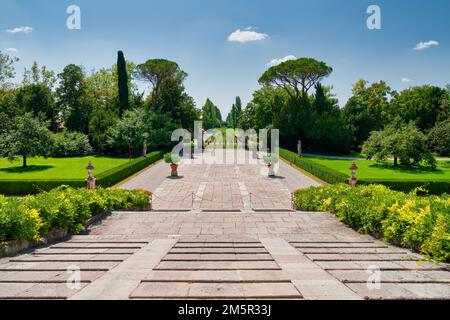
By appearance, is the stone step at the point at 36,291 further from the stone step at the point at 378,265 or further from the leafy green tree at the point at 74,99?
the leafy green tree at the point at 74,99

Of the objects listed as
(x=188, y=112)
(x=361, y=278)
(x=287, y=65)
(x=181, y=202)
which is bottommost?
(x=181, y=202)

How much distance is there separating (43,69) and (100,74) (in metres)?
11.2

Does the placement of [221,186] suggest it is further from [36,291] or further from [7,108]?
[7,108]

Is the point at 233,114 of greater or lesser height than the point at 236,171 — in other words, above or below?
above

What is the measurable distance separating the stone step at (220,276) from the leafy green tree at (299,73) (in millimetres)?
48240

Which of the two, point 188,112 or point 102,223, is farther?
point 188,112

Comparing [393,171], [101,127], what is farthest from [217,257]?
[101,127]

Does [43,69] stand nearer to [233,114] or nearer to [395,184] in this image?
[395,184]

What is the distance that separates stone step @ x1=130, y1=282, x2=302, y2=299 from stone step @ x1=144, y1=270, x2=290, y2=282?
136 millimetres

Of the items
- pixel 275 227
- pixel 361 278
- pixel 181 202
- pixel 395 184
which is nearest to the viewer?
pixel 361 278

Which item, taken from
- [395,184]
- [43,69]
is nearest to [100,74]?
[43,69]

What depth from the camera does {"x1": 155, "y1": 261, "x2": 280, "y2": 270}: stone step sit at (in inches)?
207
